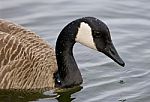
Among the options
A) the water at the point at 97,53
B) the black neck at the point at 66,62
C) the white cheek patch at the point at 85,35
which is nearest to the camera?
the white cheek patch at the point at 85,35

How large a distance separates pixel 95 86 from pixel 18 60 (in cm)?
140

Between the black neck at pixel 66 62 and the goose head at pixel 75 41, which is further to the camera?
the black neck at pixel 66 62

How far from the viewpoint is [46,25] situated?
12.0 metres

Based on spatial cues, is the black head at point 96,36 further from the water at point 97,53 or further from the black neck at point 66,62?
the water at point 97,53

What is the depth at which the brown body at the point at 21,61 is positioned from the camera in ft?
31.3

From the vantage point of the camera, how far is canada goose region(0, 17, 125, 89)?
9.35 metres

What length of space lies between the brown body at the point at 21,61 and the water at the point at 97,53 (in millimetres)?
196

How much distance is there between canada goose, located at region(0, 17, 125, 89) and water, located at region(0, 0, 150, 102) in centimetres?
21

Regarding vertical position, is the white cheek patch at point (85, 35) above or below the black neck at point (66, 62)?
above

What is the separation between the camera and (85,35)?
9.38 meters

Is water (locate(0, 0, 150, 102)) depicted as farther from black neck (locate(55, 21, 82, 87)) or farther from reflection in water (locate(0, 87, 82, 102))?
black neck (locate(55, 21, 82, 87))

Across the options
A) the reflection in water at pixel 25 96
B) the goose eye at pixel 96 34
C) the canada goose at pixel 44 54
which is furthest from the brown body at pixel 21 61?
the goose eye at pixel 96 34

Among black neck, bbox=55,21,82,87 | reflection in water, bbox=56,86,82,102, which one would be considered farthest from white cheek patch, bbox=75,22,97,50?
reflection in water, bbox=56,86,82,102

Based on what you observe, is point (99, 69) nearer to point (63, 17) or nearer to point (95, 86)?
point (95, 86)
